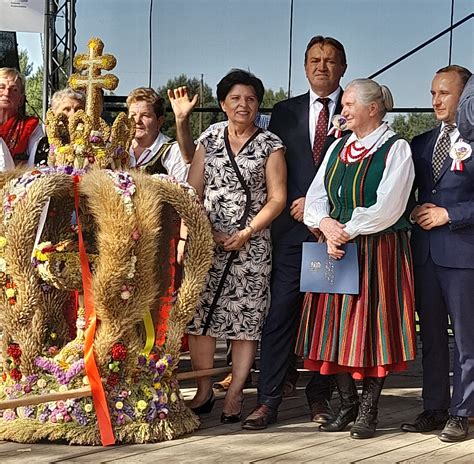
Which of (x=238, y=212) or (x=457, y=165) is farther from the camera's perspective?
(x=238, y=212)

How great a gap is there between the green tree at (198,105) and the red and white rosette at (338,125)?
4.15 metres

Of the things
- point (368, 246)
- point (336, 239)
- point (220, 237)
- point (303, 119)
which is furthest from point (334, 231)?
point (303, 119)

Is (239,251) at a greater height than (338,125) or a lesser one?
lesser

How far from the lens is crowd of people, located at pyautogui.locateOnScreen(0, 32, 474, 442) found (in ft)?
13.0

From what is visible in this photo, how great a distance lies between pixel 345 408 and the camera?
4172 mm

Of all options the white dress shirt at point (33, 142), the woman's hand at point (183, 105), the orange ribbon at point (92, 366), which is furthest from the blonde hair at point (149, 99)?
the orange ribbon at point (92, 366)

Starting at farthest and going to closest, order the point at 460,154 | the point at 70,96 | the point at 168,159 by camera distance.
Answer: the point at 168,159
the point at 70,96
the point at 460,154

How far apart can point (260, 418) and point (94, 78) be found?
4.99 ft

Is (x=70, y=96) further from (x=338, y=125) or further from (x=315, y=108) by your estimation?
(x=338, y=125)

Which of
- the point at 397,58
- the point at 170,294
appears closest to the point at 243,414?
the point at 170,294

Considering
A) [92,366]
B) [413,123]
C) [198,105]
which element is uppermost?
[198,105]

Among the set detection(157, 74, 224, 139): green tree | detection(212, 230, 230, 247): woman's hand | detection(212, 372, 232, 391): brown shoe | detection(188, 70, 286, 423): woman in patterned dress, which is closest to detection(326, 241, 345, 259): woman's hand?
detection(188, 70, 286, 423): woman in patterned dress

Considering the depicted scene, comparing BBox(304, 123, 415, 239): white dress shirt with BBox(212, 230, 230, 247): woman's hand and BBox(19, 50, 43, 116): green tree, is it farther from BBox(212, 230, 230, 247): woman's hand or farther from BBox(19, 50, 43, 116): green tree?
BBox(19, 50, 43, 116): green tree

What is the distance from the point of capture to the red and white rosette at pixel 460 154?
3.95 m
